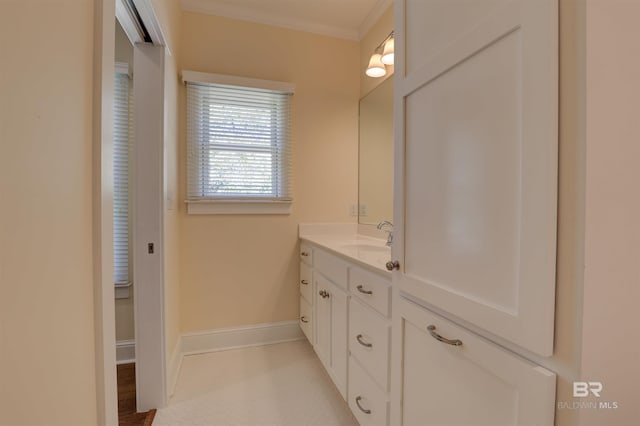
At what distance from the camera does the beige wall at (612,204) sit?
1.73 ft

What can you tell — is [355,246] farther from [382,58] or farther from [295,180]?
[382,58]

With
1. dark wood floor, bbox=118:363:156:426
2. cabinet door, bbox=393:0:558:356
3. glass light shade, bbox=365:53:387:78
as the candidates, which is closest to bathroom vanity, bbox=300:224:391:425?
cabinet door, bbox=393:0:558:356

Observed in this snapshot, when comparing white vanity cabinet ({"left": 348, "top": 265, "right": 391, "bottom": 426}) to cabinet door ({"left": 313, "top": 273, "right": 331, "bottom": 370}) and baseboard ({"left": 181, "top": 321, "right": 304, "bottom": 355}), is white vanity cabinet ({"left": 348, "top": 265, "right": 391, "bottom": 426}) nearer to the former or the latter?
cabinet door ({"left": 313, "top": 273, "right": 331, "bottom": 370})

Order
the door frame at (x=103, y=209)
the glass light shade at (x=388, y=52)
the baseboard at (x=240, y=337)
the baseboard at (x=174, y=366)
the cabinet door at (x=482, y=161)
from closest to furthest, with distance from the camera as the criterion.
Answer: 1. the cabinet door at (x=482, y=161)
2. the door frame at (x=103, y=209)
3. the baseboard at (x=174, y=366)
4. the glass light shade at (x=388, y=52)
5. the baseboard at (x=240, y=337)

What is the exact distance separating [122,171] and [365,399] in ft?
7.18

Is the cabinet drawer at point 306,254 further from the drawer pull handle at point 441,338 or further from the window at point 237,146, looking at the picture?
the drawer pull handle at point 441,338

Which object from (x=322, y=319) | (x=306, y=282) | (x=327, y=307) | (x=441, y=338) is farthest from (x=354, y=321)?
(x=306, y=282)

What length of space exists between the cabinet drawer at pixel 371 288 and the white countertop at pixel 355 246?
1.8 inches

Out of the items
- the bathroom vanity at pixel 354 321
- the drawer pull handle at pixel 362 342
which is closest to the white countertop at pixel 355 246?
the bathroom vanity at pixel 354 321

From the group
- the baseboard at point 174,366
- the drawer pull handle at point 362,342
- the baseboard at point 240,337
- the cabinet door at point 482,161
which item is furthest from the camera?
the baseboard at point 240,337

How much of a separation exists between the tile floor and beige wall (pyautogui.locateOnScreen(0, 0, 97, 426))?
1151 millimetres

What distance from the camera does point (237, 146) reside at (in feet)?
7.66

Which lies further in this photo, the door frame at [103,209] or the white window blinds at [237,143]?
the white window blinds at [237,143]

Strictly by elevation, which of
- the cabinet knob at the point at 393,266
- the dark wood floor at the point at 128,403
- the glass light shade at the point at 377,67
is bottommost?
the dark wood floor at the point at 128,403
